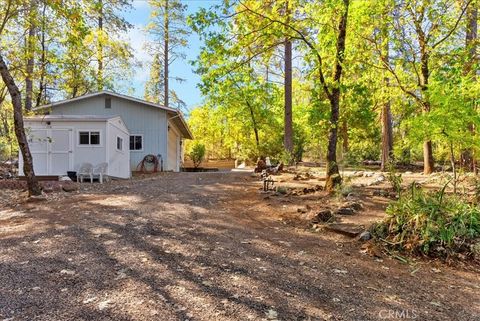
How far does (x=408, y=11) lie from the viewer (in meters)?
10.0

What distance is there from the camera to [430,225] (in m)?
4.20

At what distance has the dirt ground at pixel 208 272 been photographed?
2.60 meters

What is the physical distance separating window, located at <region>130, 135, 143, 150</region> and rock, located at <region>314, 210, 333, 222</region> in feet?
40.7

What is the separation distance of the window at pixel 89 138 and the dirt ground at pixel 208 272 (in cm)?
627

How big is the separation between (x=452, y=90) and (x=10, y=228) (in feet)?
22.8

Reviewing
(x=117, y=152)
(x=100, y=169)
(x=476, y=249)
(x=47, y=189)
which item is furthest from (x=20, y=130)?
(x=476, y=249)

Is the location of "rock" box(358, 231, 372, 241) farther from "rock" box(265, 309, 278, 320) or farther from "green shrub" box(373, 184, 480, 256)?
"rock" box(265, 309, 278, 320)

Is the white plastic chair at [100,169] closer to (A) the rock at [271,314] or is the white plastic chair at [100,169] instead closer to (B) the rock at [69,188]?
(B) the rock at [69,188]

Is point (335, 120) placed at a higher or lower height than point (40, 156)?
higher

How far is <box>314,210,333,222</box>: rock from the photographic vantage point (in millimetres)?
5543

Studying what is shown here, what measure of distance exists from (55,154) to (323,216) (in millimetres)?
10099

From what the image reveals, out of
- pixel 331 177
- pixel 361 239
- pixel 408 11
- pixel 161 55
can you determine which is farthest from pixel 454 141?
pixel 161 55

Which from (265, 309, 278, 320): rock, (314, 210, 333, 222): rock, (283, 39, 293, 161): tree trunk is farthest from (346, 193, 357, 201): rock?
(283, 39, 293, 161): tree trunk

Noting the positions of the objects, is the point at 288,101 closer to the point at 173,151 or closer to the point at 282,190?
the point at 282,190
